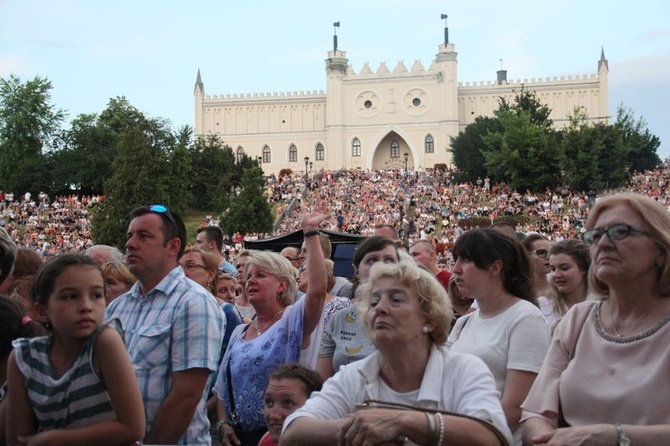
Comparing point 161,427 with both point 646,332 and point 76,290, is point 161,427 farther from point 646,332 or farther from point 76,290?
point 646,332

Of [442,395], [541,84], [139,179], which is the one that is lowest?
[442,395]

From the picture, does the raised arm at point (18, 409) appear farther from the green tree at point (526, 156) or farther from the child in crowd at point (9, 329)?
the green tree at point (526, 156)

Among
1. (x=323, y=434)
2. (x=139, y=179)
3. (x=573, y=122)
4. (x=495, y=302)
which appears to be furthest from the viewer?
(x=573, y=122)

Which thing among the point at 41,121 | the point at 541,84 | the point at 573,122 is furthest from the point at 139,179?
the point at 541,84

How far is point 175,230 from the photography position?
4008mm

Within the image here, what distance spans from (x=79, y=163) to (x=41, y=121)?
605cm

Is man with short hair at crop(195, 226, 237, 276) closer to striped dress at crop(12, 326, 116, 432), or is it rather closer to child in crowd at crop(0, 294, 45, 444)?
child in crowd at crop(0, 294, 45, 444)

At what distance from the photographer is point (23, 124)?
54875mm

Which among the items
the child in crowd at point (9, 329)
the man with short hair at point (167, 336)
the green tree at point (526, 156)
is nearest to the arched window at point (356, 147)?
the green tree at point (526, 156)

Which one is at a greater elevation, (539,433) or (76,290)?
(76,290)

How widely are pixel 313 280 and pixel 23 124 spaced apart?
5455 centimetres

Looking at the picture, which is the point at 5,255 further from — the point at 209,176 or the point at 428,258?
the point at 209,176

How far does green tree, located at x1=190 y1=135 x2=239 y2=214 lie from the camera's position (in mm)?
51031

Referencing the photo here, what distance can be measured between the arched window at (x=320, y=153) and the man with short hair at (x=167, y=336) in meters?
66.5
